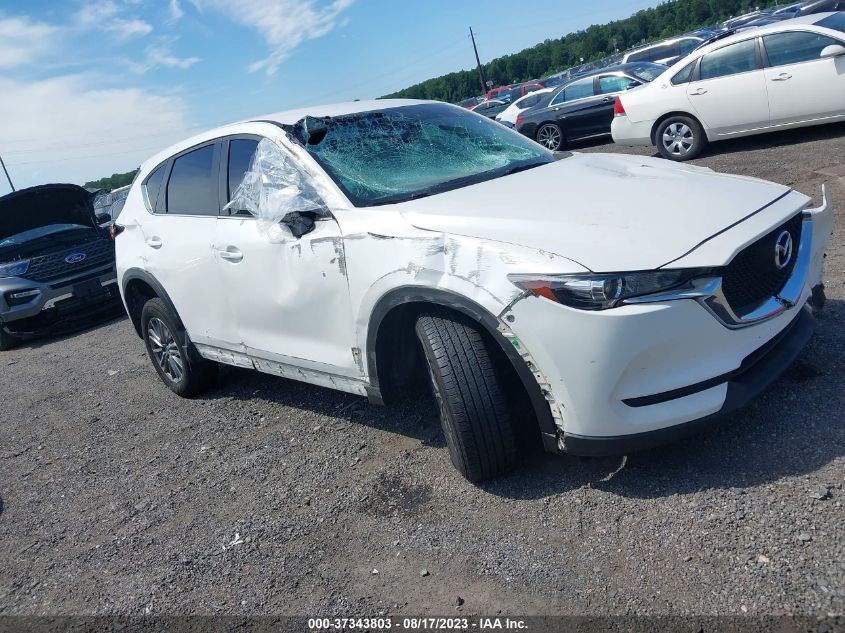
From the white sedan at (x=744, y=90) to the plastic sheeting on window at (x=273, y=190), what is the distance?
24.5ft

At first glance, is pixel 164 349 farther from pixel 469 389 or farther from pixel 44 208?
pixel 44 208

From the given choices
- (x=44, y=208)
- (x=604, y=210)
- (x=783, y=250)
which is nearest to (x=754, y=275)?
(x=783, y=250)

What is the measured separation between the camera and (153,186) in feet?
16.9

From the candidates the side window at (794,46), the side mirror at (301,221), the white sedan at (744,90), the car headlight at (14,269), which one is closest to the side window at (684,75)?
the white sedan at (744,90)

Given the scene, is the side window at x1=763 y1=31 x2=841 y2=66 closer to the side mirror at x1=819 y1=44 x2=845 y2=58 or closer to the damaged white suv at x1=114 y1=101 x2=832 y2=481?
the side mirror at x1=819 y1=44 x2=845 y2=58

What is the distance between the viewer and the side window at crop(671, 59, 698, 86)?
9711 millimetres

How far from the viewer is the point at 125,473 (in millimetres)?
4355

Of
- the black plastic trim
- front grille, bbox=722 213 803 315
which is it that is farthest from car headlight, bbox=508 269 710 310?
the black plastic trim

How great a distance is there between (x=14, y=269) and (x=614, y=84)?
10.6 metres

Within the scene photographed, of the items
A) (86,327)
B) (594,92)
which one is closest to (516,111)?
(594,92)

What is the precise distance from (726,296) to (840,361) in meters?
1.25

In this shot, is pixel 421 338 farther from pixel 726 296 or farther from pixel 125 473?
pixel 125 473

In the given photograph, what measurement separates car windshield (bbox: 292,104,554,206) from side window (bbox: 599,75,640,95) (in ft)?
32.7

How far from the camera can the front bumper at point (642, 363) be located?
2.62 metres
